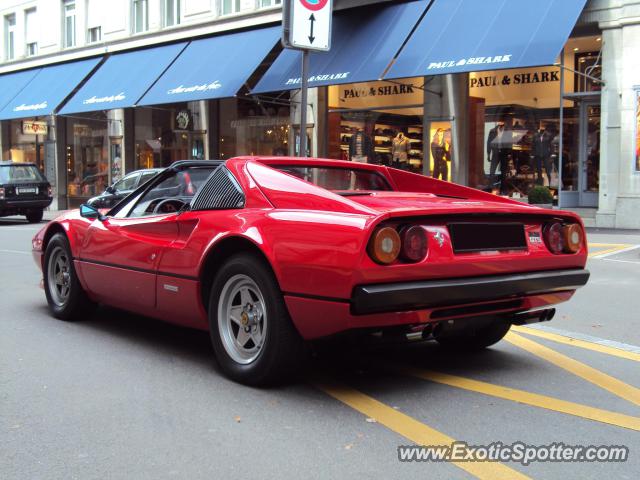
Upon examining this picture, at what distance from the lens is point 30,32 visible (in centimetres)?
3147

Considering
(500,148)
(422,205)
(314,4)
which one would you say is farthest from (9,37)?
(422,205)

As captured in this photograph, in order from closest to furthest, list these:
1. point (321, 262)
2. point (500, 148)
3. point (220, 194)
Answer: point (321, 262) < point (220, 194) < point (500, 148)

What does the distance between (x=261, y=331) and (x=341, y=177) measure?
162cm

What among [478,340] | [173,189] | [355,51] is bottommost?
[478,340]

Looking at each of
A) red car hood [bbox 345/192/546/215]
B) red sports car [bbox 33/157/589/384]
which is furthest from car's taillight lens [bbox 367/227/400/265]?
red car hood [bbox 345/192/546/215]

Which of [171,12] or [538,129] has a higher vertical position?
[171,12]

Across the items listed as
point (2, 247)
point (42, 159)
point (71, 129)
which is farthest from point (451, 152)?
point (42, 159)

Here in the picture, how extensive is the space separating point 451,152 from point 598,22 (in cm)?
474

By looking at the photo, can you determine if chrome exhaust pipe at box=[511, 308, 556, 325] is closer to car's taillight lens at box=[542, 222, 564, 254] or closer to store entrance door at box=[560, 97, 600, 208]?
car's taillight lens at box=[542, 222, 564, 254]

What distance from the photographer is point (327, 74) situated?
699 inches

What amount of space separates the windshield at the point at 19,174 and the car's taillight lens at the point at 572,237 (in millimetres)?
19167

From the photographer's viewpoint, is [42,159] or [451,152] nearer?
[451,152]

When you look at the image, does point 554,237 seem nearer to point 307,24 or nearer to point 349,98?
point 307,24

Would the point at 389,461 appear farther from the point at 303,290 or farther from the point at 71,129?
the point at 71,129
